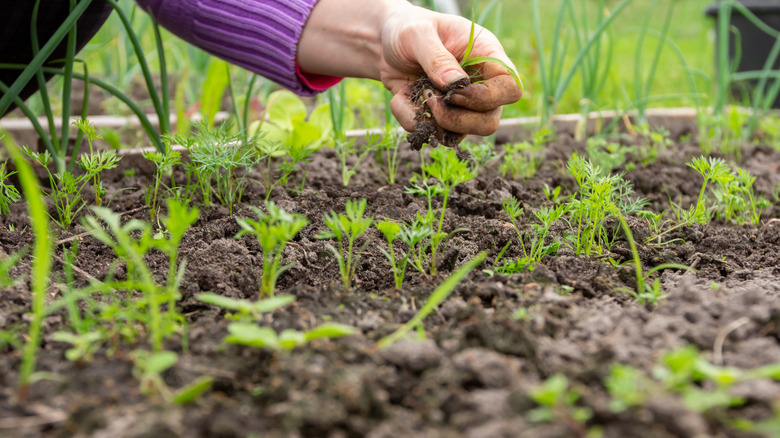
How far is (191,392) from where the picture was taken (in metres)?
0.75

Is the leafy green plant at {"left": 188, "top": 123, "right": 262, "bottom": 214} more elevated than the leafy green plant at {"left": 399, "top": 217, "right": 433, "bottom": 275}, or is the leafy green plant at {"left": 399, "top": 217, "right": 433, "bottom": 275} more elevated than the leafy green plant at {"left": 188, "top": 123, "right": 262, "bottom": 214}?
the leafy green plant at {"left": 188, "top": 123, "right": 262, "bottom": 214}

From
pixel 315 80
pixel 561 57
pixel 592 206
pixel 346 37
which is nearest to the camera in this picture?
pixel 592 206

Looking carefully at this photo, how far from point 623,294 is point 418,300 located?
37 cm

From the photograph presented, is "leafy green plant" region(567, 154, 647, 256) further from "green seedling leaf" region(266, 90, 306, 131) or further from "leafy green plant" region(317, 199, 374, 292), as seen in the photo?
"green seedling leaf" region(266, 90, 306, 131)

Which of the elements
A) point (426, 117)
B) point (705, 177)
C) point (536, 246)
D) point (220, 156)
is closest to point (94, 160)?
point (220, 156)

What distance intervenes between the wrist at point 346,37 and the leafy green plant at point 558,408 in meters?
1.09

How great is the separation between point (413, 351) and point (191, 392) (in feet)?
0.90

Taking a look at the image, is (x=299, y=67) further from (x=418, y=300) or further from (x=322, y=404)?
(x=322, y=404)

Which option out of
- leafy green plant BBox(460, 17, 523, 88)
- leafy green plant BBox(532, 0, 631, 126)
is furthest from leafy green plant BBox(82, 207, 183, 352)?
leafy green plant BBox(532, 0, 631, 126)

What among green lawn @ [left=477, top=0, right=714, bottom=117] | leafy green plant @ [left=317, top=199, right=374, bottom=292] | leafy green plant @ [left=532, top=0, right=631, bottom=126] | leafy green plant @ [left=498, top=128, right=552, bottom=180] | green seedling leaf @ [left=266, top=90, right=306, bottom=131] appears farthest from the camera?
green lawn @ [left=477, top=0, right=714, bottom=117]

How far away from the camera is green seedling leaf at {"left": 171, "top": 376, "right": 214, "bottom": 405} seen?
75 cm

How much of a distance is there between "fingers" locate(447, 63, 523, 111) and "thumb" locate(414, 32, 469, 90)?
30 mm

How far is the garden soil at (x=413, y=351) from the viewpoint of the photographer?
71cm

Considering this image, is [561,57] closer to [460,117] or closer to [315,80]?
[315,80]
